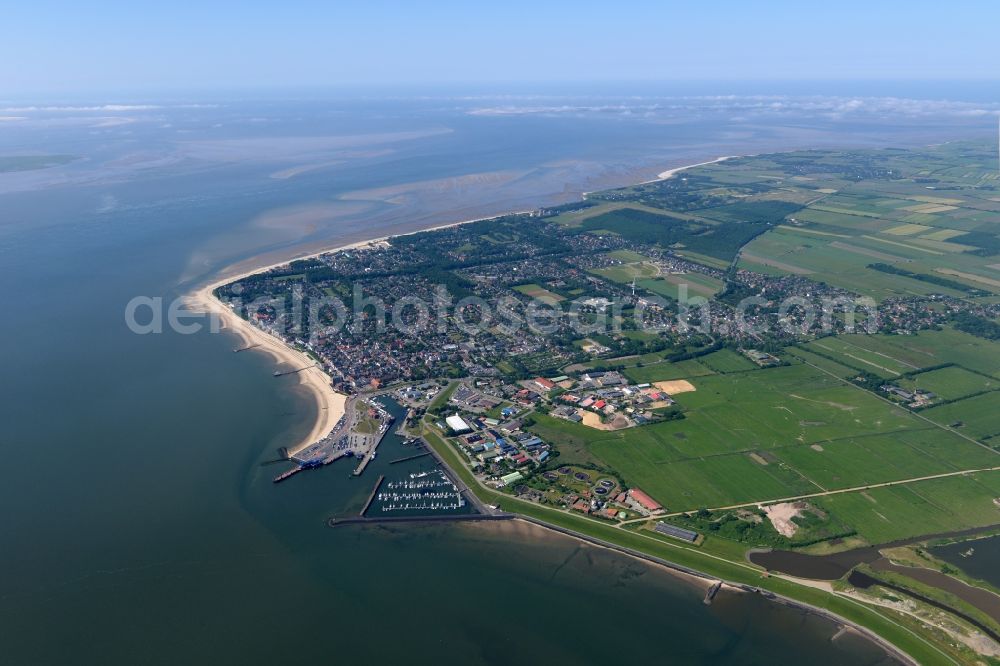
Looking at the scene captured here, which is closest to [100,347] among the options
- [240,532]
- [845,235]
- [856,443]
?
[240,532]

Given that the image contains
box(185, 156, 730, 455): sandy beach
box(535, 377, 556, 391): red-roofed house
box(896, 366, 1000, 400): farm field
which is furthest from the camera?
box(535, 377, 556, 391): red-roofed house

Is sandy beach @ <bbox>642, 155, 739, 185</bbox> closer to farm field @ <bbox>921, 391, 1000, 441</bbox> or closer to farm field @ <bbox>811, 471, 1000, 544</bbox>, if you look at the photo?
farm field @ <bbox>921, 391, 1000, 441</bbox>

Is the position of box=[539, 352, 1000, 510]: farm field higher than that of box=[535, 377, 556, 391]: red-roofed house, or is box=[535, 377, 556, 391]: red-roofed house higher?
box=[535, 377, 556, 391]: red-roofed house

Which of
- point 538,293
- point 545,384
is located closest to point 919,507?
point 545,384

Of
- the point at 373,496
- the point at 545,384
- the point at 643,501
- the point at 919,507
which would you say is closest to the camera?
the point at 919,507

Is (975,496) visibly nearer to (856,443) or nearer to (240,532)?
(856,443)

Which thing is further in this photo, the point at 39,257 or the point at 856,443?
the point at 39,257

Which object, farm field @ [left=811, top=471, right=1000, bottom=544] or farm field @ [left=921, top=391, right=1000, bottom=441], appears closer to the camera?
farm field @ [left=811, top=471, right=1000, bottom=544]

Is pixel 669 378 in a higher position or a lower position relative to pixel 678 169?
lower

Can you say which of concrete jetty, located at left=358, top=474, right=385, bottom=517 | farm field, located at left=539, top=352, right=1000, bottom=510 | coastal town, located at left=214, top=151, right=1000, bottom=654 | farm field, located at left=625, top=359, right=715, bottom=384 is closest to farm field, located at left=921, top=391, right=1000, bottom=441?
coastal town, located at left=214, top=151, right=1000, bottom=654

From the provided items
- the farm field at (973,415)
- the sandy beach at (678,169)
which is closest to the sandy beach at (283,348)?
the farm field at (973,415)

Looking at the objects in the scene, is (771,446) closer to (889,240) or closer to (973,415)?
(973,415)
